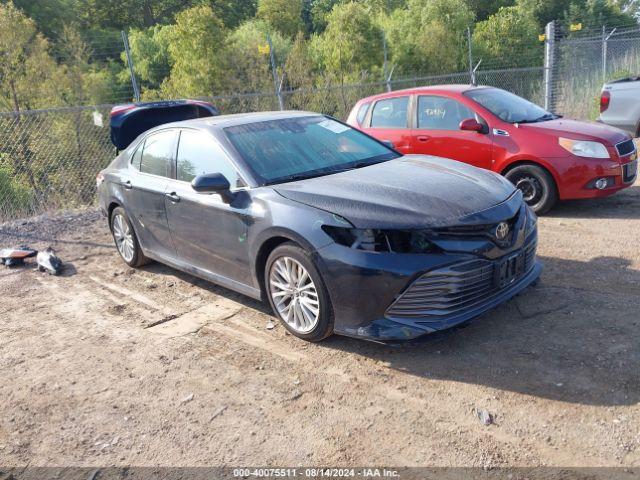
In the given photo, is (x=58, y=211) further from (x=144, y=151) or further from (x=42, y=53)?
(x=42, y=53)

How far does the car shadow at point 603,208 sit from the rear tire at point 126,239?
15.6 ft

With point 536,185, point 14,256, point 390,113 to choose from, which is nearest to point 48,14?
point 14,256

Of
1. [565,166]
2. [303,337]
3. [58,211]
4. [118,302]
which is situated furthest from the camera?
[58,211]

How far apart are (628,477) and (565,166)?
4688 mm

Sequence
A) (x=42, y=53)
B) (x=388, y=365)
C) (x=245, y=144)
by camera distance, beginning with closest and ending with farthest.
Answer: (x=388, y=365) → (x=245, y=144) → (x=42, y=53)

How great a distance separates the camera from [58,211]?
9367 mm

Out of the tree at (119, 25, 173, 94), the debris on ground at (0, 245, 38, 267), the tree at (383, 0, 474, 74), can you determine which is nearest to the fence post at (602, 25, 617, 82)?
the tree at (383, 0, 474, 74)

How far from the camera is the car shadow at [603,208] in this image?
21.8 feet

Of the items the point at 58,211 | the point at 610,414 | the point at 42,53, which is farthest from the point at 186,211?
the point at 42,53

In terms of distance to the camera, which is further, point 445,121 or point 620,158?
point 445,121

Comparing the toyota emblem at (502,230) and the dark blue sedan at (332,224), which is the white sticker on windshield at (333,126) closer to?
the dark blue sedan at (332,224)

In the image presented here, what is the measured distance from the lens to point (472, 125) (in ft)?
23.0

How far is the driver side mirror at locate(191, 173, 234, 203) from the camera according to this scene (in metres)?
4.17

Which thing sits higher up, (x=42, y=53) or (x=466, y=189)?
(x=42, y=53)
